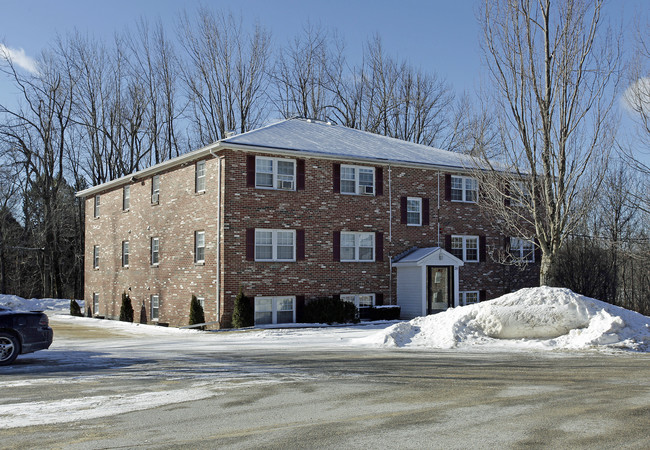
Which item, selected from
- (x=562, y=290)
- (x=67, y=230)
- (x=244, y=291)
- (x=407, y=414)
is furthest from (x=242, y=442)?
(x=67, y=230)

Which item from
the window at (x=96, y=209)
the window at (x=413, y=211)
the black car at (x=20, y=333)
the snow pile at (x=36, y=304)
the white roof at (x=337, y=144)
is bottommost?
the snow pile at (x=36, y=304)

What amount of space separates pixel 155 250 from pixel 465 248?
14.4 metres

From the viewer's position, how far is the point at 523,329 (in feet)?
54.9

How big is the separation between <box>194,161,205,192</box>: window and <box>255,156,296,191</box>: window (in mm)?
2531

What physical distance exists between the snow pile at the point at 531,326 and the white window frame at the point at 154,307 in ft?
46.7

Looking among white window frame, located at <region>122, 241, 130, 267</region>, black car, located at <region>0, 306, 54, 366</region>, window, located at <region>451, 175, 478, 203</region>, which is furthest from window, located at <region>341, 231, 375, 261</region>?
black car, located at <region>0, 306, 54, 366</region>

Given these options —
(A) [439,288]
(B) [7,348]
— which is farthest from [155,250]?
(B) [7,348]

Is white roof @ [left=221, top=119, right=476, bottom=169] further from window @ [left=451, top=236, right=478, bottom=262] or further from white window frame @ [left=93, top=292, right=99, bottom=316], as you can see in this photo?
white window frame @ [left=93, top=292, right=99, bottom=316]

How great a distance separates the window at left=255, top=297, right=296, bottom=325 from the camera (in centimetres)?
2406

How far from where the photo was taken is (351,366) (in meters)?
12.6

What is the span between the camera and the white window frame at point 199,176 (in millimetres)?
25594

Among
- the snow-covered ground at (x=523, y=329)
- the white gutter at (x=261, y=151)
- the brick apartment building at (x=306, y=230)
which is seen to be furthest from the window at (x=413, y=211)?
the snow-covered ground at (x=523, y=329)

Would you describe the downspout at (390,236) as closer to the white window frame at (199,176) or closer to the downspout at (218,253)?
the downspout at (218,253)

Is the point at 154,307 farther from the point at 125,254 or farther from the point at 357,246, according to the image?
the point at 357,246
